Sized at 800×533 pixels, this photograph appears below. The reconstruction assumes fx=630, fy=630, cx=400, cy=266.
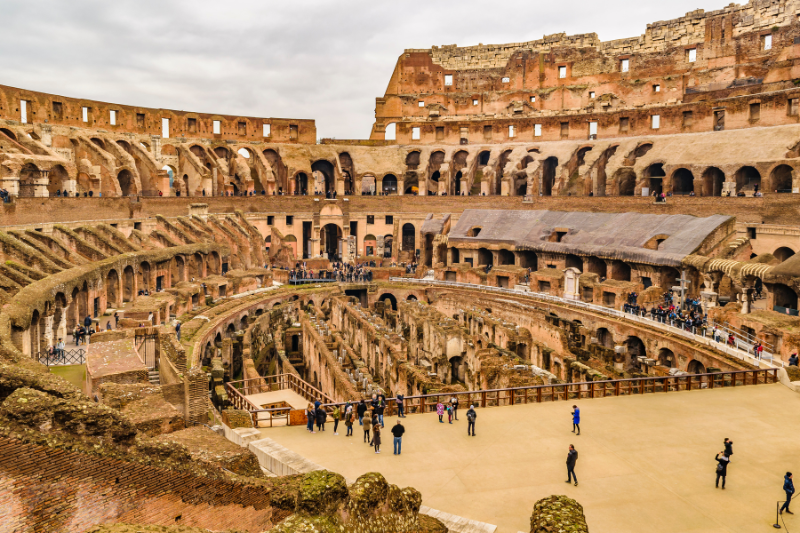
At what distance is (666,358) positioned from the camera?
85.9 ft

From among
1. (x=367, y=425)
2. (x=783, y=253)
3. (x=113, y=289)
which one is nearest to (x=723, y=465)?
(x=367, y=425)

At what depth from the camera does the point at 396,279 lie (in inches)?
1683

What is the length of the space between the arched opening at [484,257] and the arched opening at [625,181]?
1094 cm

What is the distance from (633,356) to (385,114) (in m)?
40.4

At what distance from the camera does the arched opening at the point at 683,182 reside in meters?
45.5

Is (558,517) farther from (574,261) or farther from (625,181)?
(625,181)

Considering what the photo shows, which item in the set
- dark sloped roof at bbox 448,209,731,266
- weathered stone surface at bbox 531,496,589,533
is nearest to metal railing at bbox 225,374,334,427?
weathered stone surface at bbox 531,496,589,533

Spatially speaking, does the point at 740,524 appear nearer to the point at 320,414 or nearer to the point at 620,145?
the point at 320,414

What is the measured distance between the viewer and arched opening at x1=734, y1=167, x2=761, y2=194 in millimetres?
40969

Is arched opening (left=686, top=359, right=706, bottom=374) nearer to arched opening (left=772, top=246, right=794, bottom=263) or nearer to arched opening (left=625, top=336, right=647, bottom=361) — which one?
arched opening (left=625, top=336, right=647, bottom=361)

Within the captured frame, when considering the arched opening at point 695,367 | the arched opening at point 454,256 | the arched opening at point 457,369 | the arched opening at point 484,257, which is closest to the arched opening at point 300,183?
the arched opening at point 454,256

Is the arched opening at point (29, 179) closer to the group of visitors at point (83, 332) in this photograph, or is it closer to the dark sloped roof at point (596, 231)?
the group of visitors at point (83, 332)

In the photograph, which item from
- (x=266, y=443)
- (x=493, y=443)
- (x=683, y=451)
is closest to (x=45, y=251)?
(x=266, y=443)

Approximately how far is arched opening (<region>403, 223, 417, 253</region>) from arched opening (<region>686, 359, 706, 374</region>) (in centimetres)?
3072
